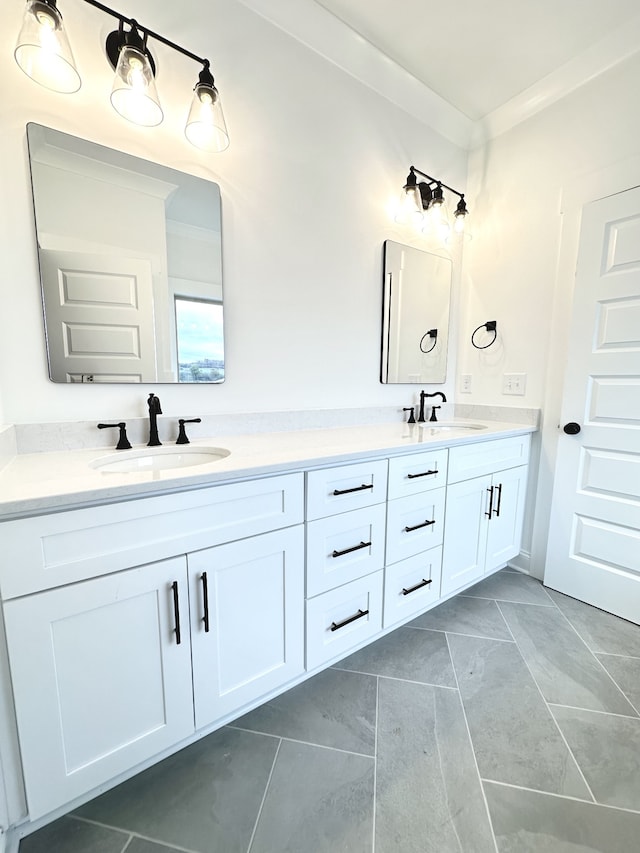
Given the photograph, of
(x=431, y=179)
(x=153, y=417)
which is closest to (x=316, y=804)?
(x=153, y=417)

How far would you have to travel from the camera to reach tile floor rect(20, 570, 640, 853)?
887 millimetres

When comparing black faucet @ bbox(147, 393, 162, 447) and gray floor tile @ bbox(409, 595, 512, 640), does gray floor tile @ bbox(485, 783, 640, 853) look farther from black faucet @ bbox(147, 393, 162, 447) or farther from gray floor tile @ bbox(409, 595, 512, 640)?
black faucet @ bbox(147, 393, 162, 447)

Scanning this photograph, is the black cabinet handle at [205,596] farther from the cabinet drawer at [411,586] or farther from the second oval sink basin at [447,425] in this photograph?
the second oval sink basin at [447,425]

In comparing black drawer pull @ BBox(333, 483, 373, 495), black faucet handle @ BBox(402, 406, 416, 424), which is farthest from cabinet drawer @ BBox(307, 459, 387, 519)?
black faucet handle @ BBox(402, 406, 416, 424)

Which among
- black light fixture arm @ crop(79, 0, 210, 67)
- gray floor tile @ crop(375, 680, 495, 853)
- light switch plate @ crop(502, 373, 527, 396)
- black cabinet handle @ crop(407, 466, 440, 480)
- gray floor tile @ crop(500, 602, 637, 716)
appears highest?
black light fixture arm @ crop(79, 0, 210, 67)

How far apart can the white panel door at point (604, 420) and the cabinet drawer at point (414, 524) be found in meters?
0.85

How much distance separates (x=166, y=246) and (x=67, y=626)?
1.27m

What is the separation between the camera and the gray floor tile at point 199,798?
890 millimetres

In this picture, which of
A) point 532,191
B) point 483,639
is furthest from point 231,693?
point 532,191

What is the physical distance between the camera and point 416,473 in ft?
4.80

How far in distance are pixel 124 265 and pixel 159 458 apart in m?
0.71

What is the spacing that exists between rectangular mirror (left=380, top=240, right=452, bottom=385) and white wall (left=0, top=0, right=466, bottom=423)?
2.8 inches

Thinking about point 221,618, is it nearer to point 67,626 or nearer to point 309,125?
point 67,626

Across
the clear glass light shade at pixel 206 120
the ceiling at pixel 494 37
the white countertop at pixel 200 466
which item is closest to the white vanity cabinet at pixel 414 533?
the white countertop at pixel 200 466
